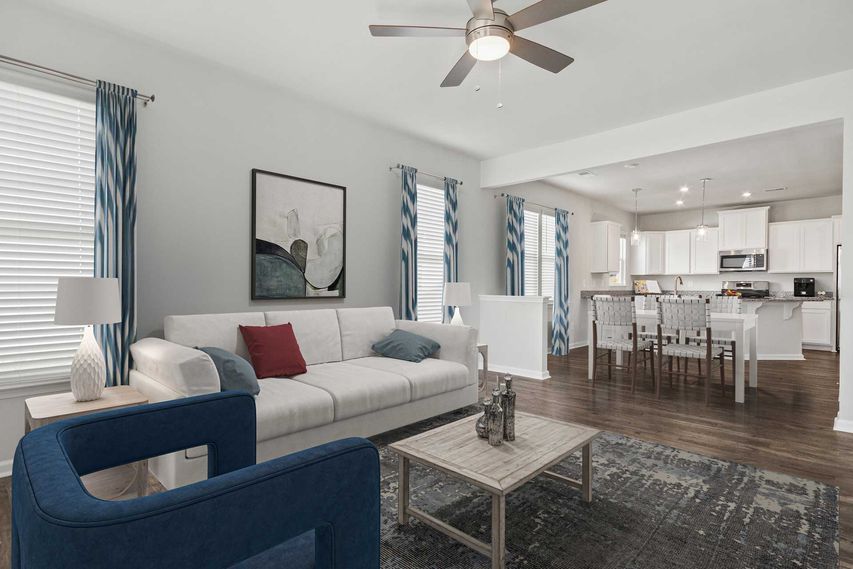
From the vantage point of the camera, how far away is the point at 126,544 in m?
0.75

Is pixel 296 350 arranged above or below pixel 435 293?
below

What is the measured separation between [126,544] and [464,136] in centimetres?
496

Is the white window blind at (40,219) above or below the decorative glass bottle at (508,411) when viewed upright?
above

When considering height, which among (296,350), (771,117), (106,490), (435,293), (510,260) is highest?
(771,117)

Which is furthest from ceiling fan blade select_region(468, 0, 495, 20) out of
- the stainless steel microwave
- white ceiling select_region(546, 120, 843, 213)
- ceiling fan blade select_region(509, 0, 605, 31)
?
the stainless steel microwave

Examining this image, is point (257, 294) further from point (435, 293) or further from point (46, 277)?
point (435, 293)

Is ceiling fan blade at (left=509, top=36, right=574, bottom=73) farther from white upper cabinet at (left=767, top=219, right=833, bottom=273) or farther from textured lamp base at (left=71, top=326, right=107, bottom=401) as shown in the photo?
white upper cabinet at (left=767, top=219, right=833, bottom=273)

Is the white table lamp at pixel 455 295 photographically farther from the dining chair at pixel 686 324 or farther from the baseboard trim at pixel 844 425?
the baseboard trim at pixel 844 425

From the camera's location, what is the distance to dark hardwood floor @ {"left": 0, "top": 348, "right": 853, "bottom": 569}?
284cm

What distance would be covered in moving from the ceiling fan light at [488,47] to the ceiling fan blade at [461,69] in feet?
0.34

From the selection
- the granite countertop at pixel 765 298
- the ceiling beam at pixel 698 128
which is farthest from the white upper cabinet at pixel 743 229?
the ceiling beam at pixel 698 128

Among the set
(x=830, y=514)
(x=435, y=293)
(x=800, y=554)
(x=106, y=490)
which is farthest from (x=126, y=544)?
(x=435, y=293)

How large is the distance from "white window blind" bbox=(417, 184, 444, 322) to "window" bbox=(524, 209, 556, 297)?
1964 mm

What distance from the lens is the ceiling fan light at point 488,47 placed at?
8.11 ft
